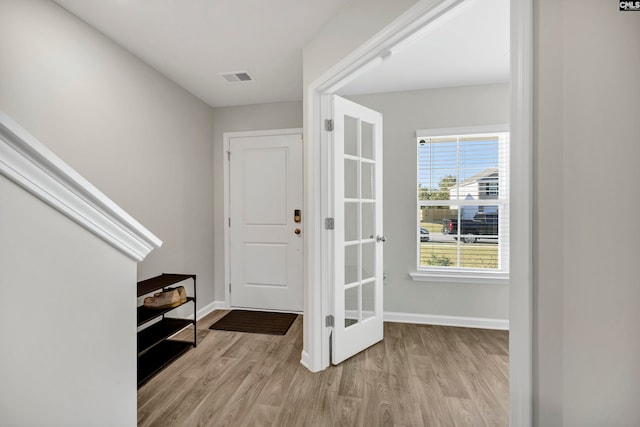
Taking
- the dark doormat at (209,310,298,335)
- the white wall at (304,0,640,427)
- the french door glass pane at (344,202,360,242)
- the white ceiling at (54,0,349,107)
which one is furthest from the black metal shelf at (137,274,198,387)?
the white wall at (304,0,640,427)

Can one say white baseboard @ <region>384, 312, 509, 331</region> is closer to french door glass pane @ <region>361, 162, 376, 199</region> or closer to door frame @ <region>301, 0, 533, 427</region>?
door frame @ <region>301, 0, 533, 427</region>

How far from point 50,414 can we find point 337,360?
185cm

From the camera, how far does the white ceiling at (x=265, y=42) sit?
1854mm

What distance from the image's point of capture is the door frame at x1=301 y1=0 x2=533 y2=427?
877 mm

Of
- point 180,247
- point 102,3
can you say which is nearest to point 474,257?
point 180,247

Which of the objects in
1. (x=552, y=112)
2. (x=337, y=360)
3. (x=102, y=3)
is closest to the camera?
(x=552, y=112)

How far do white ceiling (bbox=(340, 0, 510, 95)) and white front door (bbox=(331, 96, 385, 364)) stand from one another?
54 cm

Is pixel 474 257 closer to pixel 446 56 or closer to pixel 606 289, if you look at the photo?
pixel 446 56

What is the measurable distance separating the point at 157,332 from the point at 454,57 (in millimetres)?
3282

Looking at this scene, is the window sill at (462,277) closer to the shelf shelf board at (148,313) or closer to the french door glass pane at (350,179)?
the french door glass pane at (350,179)

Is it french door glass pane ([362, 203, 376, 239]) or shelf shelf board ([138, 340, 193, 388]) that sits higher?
french door glass pane ([362, 203, 376, 239])

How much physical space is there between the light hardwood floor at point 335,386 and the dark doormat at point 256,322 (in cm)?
23

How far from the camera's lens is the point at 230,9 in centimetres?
186

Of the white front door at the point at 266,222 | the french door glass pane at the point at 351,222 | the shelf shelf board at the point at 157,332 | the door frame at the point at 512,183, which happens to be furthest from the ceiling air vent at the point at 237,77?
the shelf shelf board at the point at 157,332
